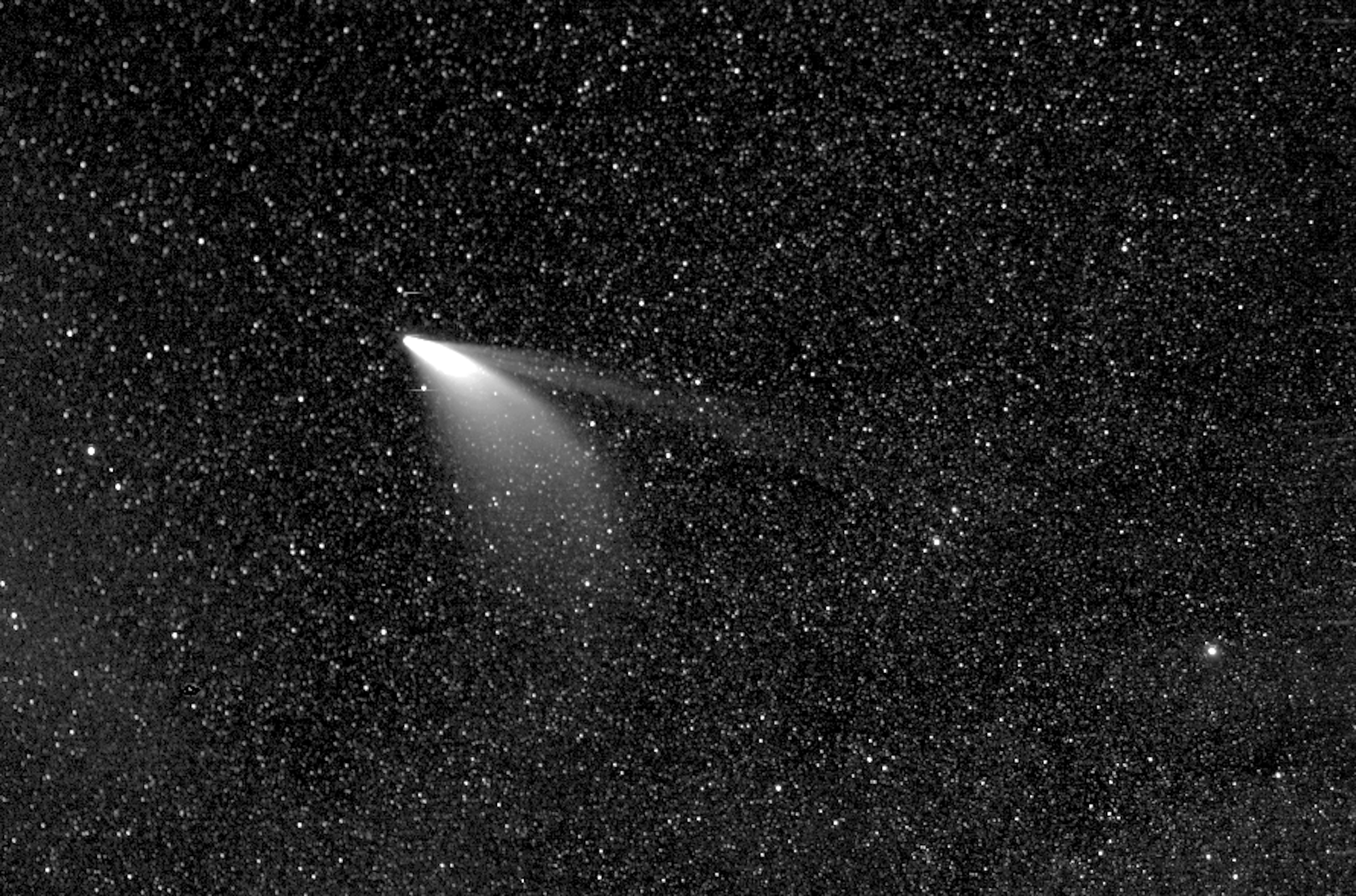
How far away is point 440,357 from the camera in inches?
17.6

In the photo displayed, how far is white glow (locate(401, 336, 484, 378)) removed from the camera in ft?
1.47

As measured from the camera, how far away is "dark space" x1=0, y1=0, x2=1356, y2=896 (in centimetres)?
44

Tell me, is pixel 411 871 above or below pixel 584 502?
below

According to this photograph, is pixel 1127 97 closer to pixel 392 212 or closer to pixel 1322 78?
pixel 1322 78

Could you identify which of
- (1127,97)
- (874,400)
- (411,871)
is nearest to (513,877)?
(411,871)

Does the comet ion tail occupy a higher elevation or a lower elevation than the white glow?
lower

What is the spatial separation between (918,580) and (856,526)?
0.11 feet

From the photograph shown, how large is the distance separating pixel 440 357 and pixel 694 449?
108mm

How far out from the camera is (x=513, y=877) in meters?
0.47

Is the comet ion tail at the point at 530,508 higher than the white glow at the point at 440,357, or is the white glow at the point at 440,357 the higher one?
the white glow at the point at 440,357

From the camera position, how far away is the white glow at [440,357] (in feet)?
1.47

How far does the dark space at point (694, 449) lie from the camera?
0.44 meters

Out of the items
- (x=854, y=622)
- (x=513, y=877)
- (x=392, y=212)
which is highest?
(x=392, y=212)

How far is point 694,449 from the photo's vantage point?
18.1 inches
